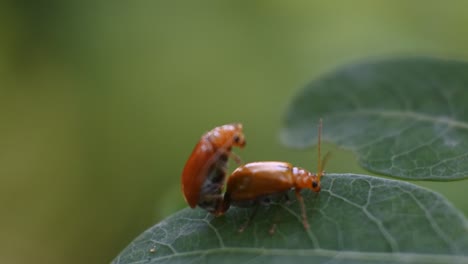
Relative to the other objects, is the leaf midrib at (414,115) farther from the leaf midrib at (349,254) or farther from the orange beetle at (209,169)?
the leaf midrib at (349,254)

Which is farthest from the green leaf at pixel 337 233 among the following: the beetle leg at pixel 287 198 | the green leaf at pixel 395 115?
the green leaf at pixel 395 115

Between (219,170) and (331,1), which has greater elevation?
(331,1)

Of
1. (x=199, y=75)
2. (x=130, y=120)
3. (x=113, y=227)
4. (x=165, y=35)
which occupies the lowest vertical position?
(x=113, y=227)

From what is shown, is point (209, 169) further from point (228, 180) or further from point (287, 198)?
point (287, 198)

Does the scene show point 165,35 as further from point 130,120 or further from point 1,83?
point 1,83

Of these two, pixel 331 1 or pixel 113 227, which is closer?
pixel 113 227

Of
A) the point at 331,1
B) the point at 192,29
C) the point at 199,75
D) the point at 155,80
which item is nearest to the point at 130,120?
the point at 155,80

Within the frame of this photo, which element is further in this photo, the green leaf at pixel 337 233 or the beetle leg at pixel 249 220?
the beetle leg at pixel 249 220
